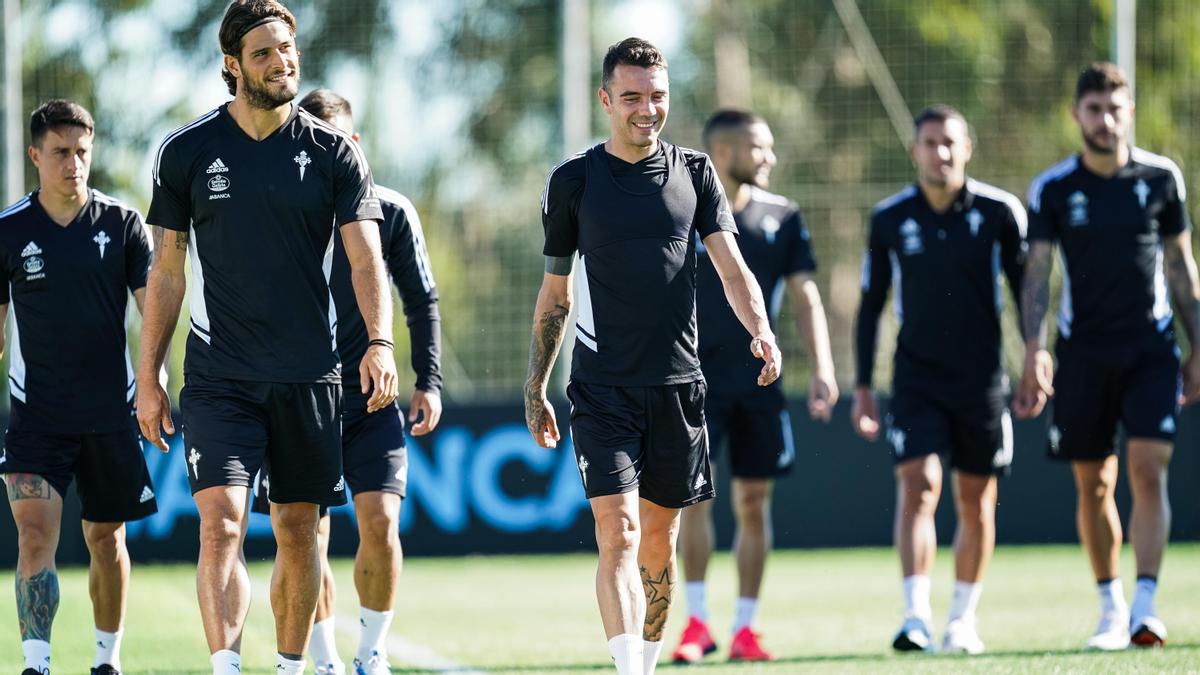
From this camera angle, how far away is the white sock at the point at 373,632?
752 cm

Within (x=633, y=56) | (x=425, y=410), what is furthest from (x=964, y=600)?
(x=633, y=56)

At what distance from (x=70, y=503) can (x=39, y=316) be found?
7436 mm

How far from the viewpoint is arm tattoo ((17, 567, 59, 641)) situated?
24.1ft

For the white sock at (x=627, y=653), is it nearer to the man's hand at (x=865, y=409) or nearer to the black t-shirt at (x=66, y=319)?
the black t-shirt at (x=66, y=319)

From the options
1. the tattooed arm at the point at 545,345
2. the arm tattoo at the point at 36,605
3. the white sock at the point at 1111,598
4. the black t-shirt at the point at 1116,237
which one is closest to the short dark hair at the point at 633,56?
the tattooed arm at the point at 545,345

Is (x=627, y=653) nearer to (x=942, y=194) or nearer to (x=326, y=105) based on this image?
(x=326, y=105)

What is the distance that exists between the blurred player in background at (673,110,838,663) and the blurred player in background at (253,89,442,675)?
1.84 meters

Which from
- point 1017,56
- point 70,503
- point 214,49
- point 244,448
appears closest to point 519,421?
point 70,503

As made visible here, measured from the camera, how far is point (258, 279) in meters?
6.29

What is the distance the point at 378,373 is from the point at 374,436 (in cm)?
Answer: 147

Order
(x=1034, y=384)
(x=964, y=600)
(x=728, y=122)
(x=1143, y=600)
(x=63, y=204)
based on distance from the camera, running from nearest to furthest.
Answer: (x=63, y=204), (x=1143, y=600), (x=964, y=600), (x=1034, y=384), (x=728, y=122)

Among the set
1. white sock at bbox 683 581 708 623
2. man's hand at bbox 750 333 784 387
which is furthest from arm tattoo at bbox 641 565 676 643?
white sock at bbox 683 581 708 623

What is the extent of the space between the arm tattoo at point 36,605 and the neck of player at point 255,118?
2.25 m

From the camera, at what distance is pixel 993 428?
9094 millimetres
